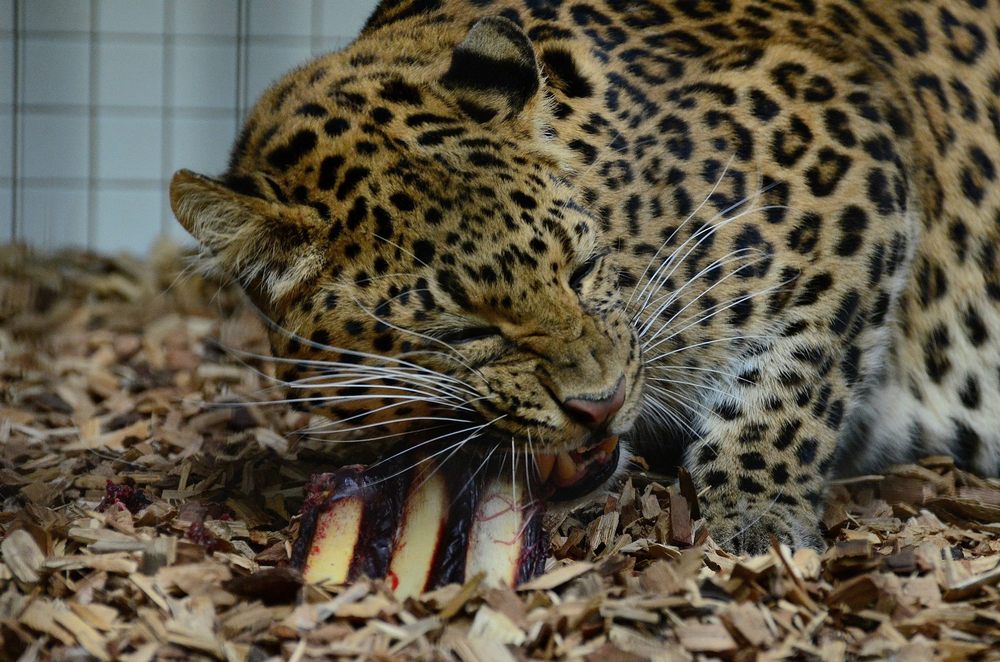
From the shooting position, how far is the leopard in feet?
11.7

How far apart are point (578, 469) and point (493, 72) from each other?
129 cm

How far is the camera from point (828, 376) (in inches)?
170

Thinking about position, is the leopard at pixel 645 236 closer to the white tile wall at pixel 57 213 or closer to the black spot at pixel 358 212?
the black spot at pixel 358 212

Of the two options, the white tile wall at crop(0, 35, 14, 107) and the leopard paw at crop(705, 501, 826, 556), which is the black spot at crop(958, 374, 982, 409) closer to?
the leopard paw at crop(705, 501, 826, 556)

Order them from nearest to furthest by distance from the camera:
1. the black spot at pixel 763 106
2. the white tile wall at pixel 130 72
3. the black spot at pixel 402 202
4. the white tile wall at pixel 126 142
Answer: the black spot at pixel 402 202, the black spot at pixel 763 106, the white tile wall at pixel 130 72, the white tile wall at pixel 126 142

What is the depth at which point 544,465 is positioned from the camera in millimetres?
3727

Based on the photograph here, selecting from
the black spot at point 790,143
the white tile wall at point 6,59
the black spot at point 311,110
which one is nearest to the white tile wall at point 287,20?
→ the white tile wall at point 6,59

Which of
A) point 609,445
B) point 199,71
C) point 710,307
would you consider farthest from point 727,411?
point 199,71

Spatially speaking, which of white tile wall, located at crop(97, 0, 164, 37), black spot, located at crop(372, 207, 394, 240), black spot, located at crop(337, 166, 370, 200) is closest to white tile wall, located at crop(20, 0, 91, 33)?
white tile wall, located at crop(97, 0, 164, 37)

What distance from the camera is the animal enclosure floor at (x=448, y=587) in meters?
3.08

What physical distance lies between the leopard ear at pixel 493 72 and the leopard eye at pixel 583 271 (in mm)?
552

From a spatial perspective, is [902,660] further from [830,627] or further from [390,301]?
[390,301]

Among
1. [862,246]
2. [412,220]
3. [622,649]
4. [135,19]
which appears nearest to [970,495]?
[862,246]

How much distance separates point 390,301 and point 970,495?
2.51m
